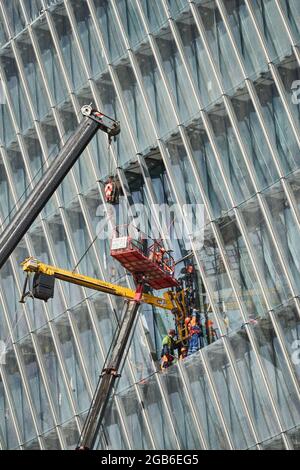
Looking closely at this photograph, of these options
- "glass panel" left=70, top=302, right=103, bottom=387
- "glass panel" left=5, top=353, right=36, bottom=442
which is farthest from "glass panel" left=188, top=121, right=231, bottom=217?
"glass panel" left=5, top=353, right=36, bottom=442

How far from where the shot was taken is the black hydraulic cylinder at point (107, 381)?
2354 inches

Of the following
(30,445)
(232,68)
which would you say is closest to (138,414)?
(30,445)

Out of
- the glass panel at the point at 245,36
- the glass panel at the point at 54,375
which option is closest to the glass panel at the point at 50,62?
the glass panel at the point at 54,375

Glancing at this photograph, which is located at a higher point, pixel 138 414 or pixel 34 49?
pixel 34 49

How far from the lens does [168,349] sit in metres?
62.9

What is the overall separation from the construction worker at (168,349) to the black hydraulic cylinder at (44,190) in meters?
7.63

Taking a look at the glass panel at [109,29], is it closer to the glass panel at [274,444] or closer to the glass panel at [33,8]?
the glass panel at [33,8]

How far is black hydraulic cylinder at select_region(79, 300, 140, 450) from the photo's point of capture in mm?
59781

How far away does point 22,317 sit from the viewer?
234ft

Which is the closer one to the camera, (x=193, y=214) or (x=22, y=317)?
(x=193, y=214)

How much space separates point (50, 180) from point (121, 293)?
6.09 meters
